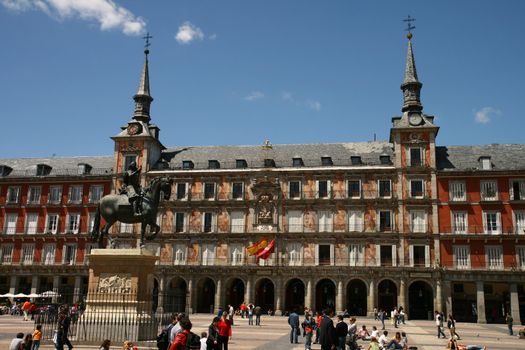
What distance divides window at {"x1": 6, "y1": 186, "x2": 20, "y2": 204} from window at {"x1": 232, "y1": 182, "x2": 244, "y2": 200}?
26.7 m

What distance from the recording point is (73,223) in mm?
61562

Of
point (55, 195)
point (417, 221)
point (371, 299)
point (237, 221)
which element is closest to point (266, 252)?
point (237, 221)

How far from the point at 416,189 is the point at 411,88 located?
12779 mm

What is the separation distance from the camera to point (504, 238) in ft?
169

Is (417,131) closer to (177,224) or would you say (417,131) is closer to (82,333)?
(177,224)

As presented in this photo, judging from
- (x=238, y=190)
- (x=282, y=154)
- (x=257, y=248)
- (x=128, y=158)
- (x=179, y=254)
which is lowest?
(x=179, y=254)

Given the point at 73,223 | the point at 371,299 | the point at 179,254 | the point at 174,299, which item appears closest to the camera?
the point at 174,299

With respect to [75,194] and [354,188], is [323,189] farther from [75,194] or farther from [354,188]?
[75,194]

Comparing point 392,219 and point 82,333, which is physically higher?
point 392,219

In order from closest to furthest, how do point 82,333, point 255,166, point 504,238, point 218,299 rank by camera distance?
1. point 82,333
2. point 504,238
3. point 218,299
4. point 255,166

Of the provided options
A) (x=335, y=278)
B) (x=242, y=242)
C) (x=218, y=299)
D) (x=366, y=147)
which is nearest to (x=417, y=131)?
(x=366, y=147)

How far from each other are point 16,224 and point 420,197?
152 ft

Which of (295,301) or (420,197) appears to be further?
(295,301)

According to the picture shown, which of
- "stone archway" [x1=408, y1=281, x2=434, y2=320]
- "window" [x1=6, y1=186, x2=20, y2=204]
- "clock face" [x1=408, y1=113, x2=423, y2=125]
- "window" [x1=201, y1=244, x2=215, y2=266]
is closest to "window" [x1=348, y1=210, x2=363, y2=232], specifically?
"stone archway" [x1=408, y1=281, x2=434, y2=320]
